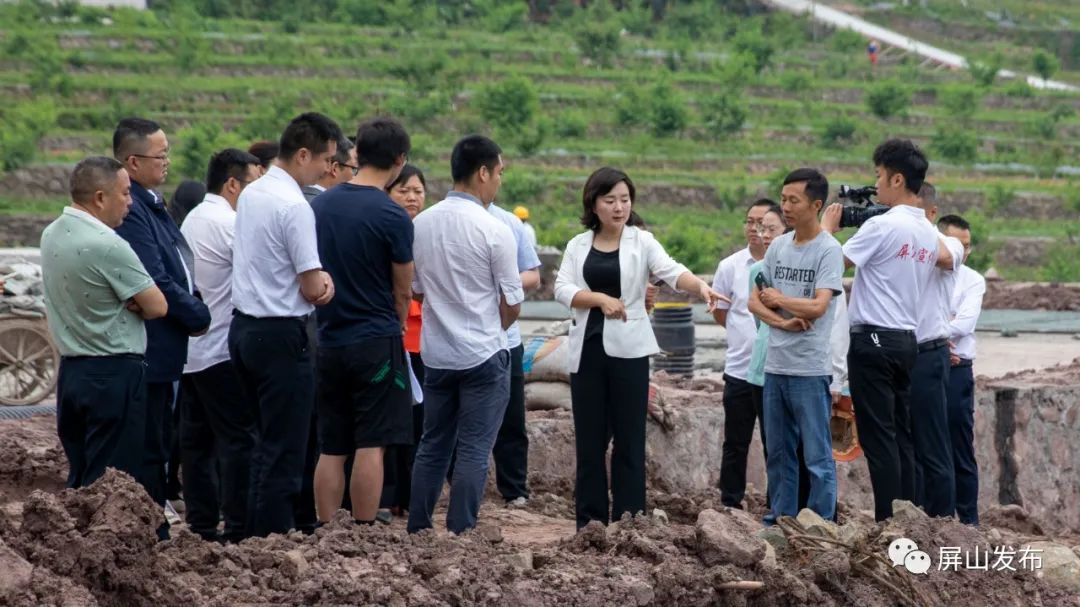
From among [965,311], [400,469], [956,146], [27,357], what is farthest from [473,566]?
[956,146]

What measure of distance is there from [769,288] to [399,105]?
27.2 m

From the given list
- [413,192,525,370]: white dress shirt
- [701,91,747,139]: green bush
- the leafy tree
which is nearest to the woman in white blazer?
[413,192,525,370]: white dress shirt

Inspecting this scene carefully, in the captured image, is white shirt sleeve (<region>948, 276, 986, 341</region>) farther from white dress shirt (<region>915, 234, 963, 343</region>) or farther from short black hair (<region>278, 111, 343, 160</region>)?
short black hair (<region>278, 111, 343, 160</region>)

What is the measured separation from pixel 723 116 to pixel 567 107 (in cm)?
395

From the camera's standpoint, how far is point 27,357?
402 inches

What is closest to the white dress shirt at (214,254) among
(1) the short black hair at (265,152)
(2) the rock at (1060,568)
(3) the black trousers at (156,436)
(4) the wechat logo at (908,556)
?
(3) the black trousers at (156,436)

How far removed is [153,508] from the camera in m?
4.89

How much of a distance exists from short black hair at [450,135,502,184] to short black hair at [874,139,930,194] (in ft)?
6.29

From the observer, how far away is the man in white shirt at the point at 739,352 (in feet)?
26.1

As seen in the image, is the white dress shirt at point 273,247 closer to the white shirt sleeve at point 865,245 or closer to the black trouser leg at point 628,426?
the black trouser leg at point 628,426

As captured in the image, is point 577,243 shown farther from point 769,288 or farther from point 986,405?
point 986,405

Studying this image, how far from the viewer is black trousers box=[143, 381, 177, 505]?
592 cm

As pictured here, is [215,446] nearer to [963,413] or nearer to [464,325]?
[464,325]

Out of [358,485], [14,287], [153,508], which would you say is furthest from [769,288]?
[14,287]
